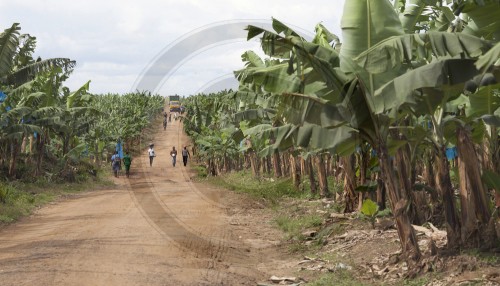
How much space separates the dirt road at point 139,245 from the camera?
865 cm

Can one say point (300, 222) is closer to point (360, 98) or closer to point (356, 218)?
point (356, 218)

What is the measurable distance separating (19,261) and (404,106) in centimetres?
645

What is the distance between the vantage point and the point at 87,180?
1109 inches

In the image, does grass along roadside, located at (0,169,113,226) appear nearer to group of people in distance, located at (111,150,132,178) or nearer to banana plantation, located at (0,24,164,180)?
banana plantation, located at (0,24,164,180)

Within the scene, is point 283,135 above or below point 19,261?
above

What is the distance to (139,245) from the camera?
10930 mm

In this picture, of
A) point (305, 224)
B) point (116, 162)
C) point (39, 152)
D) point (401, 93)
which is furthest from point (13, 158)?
point (401, 93)

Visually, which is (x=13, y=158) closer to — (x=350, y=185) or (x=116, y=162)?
(x=116, y=162)

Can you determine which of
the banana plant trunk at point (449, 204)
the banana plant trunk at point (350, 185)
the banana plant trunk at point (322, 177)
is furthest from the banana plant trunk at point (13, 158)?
the banana plant trunk at point (449, 204)

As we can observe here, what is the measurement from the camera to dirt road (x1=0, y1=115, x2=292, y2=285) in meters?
8.65

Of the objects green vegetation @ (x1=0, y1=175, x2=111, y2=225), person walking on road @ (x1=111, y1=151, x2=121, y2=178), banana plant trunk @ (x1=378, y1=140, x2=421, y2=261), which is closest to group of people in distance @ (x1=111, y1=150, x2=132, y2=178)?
person walking on road @ (x1=111, y1=151, x2=121, y2=178)

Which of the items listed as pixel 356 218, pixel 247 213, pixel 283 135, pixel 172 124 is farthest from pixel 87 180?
pixel 172 124

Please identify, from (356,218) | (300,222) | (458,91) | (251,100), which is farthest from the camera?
(251,100)

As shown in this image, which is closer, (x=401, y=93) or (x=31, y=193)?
(x=401, y=93)
